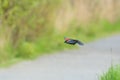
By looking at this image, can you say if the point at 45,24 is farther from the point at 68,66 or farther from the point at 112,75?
the point at 112,75

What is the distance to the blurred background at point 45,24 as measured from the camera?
A: 1468 centimetres

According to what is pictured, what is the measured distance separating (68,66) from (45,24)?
10.4 ft

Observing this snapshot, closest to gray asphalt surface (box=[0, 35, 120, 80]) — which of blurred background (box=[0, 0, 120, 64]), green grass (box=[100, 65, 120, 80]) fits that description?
blurred background (box=[0, 0, 120, 64])

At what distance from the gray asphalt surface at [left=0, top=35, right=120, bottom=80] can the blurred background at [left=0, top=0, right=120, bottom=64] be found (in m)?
0.44

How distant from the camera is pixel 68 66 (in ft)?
46.6

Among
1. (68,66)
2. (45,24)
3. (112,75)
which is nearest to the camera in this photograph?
(112,75)

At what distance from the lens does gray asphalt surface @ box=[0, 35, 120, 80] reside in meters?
12.5

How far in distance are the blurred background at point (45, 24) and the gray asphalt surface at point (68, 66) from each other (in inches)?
17.1

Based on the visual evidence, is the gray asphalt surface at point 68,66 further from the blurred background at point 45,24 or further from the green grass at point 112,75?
the green grass at point 112,75

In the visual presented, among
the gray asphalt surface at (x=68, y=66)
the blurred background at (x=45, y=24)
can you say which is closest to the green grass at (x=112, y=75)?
the gray asphalt surface at (x=68, y=66)

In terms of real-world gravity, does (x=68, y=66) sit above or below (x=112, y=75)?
above

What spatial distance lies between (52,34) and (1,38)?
285 centimetres

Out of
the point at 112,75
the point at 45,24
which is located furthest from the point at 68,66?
the point at 112,75

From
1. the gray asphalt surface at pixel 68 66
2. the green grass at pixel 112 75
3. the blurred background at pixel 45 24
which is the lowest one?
the green grass at pixel 112 75
